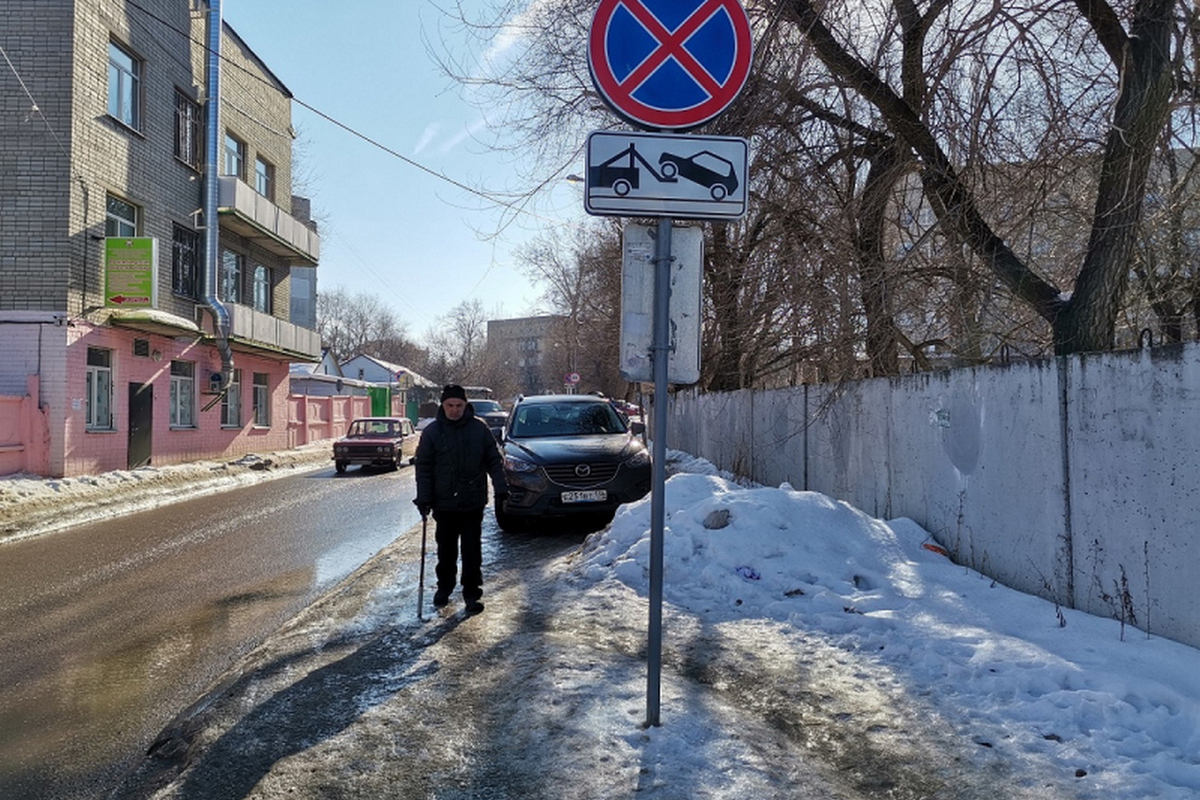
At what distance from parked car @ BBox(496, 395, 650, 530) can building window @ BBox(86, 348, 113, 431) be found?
1113 cm

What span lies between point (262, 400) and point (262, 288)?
3.72 m

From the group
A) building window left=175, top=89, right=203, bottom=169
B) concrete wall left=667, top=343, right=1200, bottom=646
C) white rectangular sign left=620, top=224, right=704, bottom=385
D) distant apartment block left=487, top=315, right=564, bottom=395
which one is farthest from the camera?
distant apartment block left=487, top=315, right=564, bottom=395

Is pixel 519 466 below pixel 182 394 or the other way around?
below

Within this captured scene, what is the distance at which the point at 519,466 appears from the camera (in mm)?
9516

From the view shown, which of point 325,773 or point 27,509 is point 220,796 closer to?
point 325,773

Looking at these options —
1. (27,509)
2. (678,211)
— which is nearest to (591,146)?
(678,211)

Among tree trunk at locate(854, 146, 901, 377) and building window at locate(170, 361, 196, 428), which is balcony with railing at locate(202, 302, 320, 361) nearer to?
building window at locate(170, 361, 196, 428)

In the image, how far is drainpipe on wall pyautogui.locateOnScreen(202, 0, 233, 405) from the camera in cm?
2062

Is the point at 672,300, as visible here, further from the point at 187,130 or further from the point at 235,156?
the point at 235,156

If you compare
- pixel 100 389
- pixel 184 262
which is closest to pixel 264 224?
pixel 184 262

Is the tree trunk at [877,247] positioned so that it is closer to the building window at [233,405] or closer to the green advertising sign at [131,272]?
the green advertising sign at [131,272]

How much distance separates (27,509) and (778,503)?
1169cm

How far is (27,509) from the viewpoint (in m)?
12.3

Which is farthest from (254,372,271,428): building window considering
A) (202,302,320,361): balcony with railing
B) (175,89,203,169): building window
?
(175,89,203,169): building window
